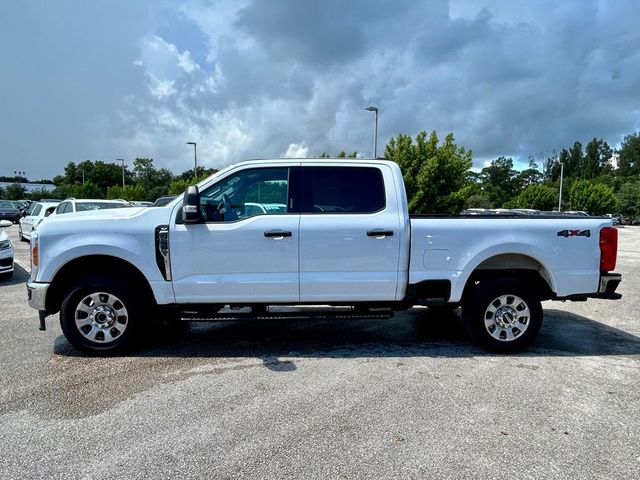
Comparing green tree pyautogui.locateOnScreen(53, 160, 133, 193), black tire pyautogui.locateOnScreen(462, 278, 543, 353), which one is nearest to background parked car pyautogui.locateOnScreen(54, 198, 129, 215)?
black tire pyautogui.locateOnScreen(462, 278, 543, 353)

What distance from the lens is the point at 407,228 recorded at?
478cm

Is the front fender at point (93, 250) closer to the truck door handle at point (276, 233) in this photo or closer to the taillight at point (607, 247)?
the truck door handle at point (276, 233)

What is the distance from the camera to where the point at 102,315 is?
15.5 feet

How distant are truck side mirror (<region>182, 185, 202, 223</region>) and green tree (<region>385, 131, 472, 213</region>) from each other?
54.5ft

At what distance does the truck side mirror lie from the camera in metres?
4.48

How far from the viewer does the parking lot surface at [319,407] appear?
9.62 ft

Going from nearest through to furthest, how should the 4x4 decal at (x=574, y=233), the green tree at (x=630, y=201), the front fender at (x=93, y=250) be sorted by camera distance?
1. the front fender at (x=93, y=250)
2. the 4x4 decal at (x=574, y=233)
3. the green tree at (x=630, y=201)

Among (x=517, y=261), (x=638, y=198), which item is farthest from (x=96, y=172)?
(x=517, y=261)

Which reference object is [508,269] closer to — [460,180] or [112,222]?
[112,222]

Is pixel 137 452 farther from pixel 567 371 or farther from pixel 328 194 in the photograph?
pixel 567 371

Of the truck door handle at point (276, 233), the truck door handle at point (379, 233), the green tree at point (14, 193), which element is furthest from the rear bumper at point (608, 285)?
the green tree at point (14, 193)

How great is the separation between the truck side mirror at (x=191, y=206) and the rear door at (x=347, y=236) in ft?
3.45

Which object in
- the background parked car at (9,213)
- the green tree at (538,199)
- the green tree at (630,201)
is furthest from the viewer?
the green tree at (630,201)

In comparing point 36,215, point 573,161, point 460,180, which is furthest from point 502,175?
point 36,215
